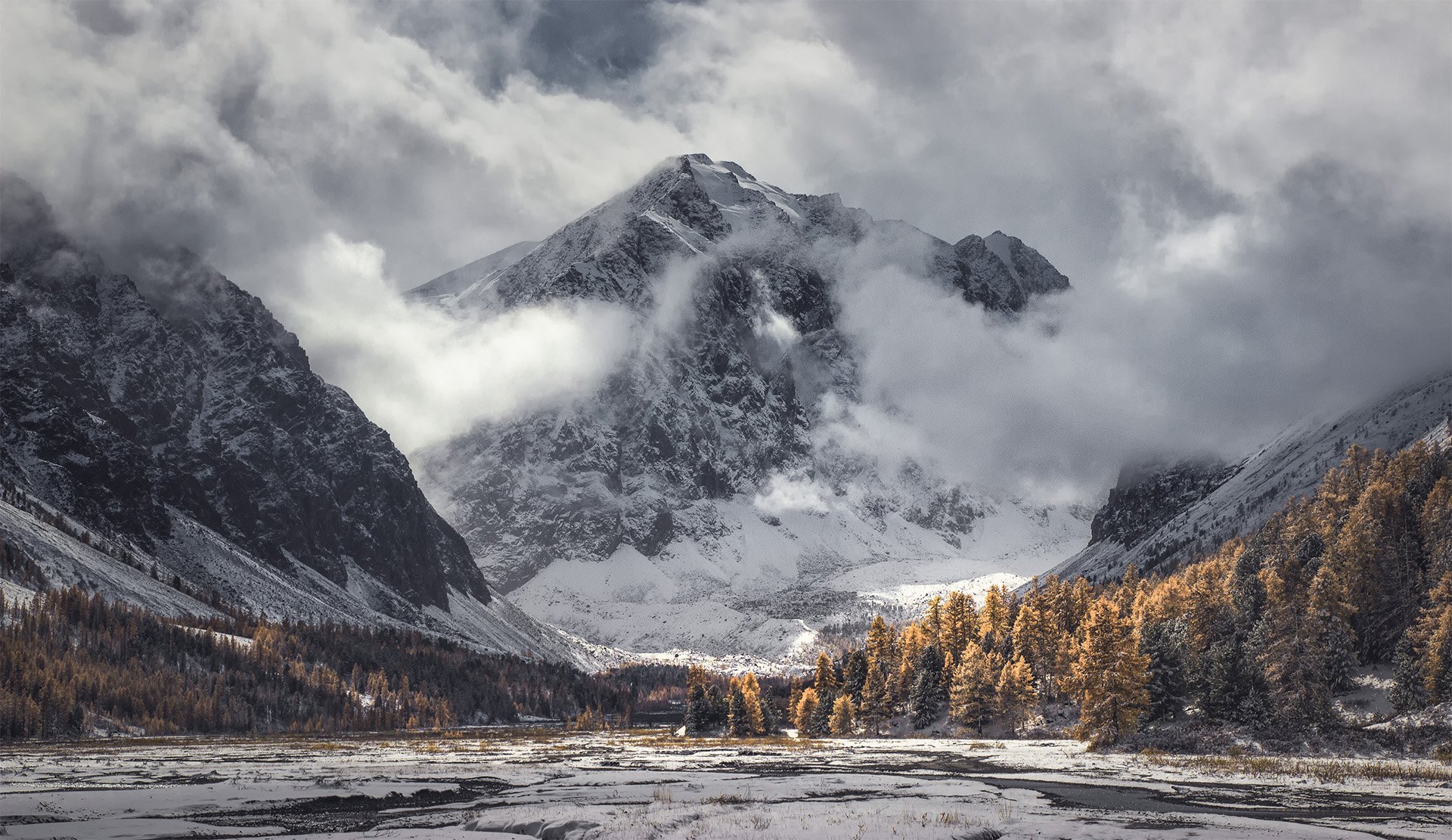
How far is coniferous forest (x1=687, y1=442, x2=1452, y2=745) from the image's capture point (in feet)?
289

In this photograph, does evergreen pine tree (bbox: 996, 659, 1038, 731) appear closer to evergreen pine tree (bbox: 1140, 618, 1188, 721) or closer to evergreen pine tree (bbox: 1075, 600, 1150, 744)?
evergreen pine tree (bbox: 1075, 600, 1150, 744)

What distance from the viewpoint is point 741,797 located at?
177 ft

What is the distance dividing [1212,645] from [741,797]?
70005 millimetres

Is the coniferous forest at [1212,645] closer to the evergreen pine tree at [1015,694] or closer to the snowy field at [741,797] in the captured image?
the evergreen pine tree at [1015,694]

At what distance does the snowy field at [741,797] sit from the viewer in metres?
41.4

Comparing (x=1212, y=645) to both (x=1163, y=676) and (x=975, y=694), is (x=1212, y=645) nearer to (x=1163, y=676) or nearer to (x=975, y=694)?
(x=1163, y=676)

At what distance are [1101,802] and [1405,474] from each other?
339 feet

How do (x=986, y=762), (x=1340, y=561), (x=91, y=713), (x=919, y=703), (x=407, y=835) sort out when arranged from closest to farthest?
(x=407, y=835)
(x=986, y=762)
(x=1340, y=561)
(x=919, y=703)
(x=91, y=713)

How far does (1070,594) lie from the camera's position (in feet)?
488

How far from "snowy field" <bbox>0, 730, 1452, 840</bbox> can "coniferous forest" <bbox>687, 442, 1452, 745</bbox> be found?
42.1ft

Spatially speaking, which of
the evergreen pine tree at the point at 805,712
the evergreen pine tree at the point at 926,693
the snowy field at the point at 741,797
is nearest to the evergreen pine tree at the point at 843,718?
the evergreen pine tree at the point at 805,712

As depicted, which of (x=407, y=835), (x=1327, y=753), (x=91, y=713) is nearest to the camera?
(x=407, y=835)

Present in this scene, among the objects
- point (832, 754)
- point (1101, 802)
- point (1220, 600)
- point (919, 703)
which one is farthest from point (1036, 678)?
point (1101, 802)

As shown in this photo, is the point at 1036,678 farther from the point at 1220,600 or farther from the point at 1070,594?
the point at 1220,600
